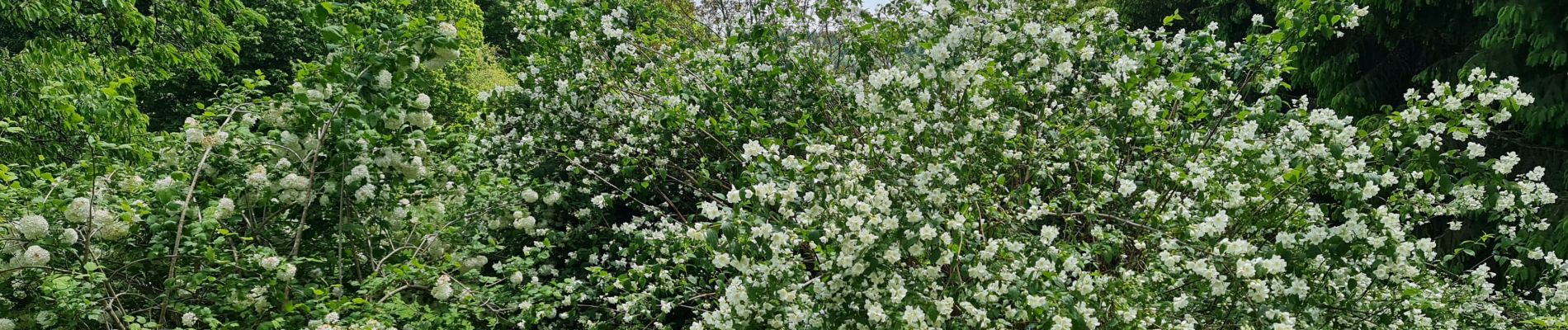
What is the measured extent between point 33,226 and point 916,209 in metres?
2.59

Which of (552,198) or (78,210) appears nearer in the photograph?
(78,210)

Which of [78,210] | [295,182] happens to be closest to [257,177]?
[295,182]

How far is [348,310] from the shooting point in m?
3.48

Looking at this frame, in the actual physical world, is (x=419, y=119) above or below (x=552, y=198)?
below

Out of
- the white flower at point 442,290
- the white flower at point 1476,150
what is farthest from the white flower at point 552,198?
the white flower at point 1476,150

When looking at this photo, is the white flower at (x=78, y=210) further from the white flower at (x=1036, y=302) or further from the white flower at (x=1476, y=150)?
the white flower at (x=1476, y=150)

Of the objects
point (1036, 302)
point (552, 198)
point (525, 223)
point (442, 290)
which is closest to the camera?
point (1036, 302)

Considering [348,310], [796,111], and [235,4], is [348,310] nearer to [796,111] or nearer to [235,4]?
[796,111]

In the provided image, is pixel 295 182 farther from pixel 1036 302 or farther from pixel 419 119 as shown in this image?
pixel 1036 302

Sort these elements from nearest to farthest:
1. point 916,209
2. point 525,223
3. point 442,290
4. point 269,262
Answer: point 916,209 < point 269,262 < point 442,290 < point 525,223

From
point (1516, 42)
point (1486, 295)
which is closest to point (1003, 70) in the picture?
point (1486, 295)

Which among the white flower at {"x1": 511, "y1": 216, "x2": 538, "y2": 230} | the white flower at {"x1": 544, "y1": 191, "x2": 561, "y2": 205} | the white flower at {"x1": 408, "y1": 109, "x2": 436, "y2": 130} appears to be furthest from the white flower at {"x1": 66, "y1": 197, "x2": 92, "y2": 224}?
the white flower at {"x1": 544, "y1": 191, "x2": 561, "y2": 205}

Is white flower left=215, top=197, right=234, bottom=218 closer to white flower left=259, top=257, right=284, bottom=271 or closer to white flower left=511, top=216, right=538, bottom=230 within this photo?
white flower left=259, top=257, right=284, bottom=271

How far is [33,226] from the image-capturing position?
264cm
